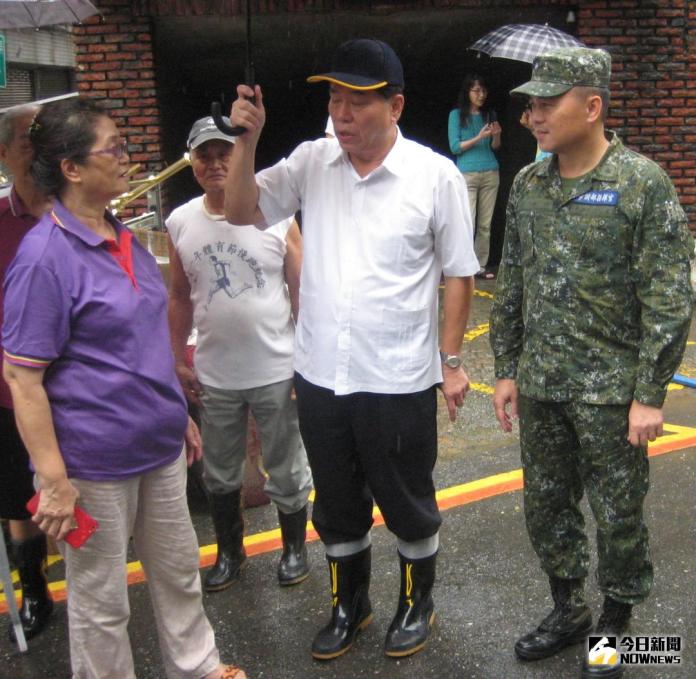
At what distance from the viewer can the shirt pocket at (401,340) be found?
2855 mm

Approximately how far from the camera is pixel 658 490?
447 centimetres

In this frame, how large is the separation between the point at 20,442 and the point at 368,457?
4.07 feet

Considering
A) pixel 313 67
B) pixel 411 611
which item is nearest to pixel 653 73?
pixel 313 67

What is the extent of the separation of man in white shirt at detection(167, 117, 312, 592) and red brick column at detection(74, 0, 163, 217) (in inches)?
205

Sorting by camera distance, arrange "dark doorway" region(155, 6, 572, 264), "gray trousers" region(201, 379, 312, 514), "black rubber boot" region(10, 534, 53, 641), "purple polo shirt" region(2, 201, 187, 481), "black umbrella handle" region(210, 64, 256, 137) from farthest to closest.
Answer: "dark doorway" region(155, 6, 572, 264) < "gray trousers" region(201, 379, 312, 514) < "black rubber boot" region(10, 534, 53, 641) < "black umbrella handle" region(210, 64, 256, 137) < "purple polo shirt" region(2, 201, 187, 481)

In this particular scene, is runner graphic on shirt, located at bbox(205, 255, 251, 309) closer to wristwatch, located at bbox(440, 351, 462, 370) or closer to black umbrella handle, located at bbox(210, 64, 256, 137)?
black umbrella handle, located at bbox(210, 64, 256, 137)

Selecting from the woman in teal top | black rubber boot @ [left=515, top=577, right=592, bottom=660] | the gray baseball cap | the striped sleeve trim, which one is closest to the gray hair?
the gray baseball cap

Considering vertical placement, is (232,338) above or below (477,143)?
above

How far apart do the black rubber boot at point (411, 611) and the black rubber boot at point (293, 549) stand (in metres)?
0.56

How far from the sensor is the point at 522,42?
24.4 ft

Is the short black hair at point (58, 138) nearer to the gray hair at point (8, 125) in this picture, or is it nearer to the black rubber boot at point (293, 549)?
the gray hair at point (8, 125)

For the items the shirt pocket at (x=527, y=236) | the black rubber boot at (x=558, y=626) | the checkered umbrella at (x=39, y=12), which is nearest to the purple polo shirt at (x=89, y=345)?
the checkered umbrella at (x=39, y=12)

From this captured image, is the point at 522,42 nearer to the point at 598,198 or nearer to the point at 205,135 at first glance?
the point at 205,135

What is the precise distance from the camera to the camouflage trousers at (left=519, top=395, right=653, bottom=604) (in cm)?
279
